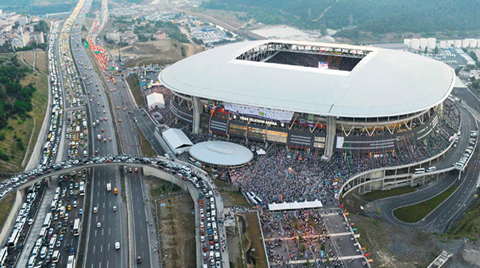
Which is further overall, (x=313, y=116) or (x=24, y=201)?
(x=313, y=116)

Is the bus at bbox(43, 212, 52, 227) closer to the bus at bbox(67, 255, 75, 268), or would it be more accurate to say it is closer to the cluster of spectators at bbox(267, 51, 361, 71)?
the bus at bbox(67, 255, 75, 268)

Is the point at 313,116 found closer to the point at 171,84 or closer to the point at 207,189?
the point at 207,189

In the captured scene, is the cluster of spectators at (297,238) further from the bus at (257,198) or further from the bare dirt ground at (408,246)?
the bare dirt ground at (408,246)

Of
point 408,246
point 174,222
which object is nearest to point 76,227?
point 174,222

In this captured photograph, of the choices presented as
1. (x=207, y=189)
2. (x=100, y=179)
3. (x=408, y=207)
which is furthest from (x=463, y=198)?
(x=100, y=179)

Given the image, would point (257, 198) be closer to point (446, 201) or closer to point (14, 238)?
point (446, 201)
